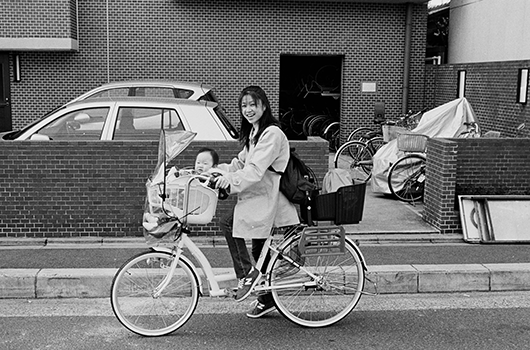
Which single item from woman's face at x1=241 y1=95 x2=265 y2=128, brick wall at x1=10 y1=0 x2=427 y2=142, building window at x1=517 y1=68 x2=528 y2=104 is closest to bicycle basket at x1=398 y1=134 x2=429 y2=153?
building window at x1=517 y1=68 x2=528 y2=104

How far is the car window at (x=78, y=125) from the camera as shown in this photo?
312 inches

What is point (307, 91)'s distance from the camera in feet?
60.2

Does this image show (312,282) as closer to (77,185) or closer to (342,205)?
(342,205)

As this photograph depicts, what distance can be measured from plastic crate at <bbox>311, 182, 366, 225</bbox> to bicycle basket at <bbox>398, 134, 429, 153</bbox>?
486cm

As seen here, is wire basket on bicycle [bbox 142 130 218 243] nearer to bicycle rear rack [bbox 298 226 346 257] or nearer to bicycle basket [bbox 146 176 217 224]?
bicycle basket [bbox 146 176 217 224]

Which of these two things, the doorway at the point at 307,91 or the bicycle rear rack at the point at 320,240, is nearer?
the bicycle rear rack at the point at 320,240

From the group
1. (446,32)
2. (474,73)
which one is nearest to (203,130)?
(474,73)

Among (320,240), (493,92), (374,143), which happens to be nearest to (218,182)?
(320,240)

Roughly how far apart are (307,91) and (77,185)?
37.4ft

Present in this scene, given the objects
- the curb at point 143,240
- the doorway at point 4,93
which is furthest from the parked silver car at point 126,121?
the doorway at point 4,93

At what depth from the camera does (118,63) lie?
1631 centimetres

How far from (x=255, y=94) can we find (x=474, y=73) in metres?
11.1

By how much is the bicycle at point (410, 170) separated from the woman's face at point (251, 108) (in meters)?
5.01

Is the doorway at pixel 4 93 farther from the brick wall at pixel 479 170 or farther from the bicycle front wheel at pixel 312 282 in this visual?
the bicycle front wheel at pixel 312 282
